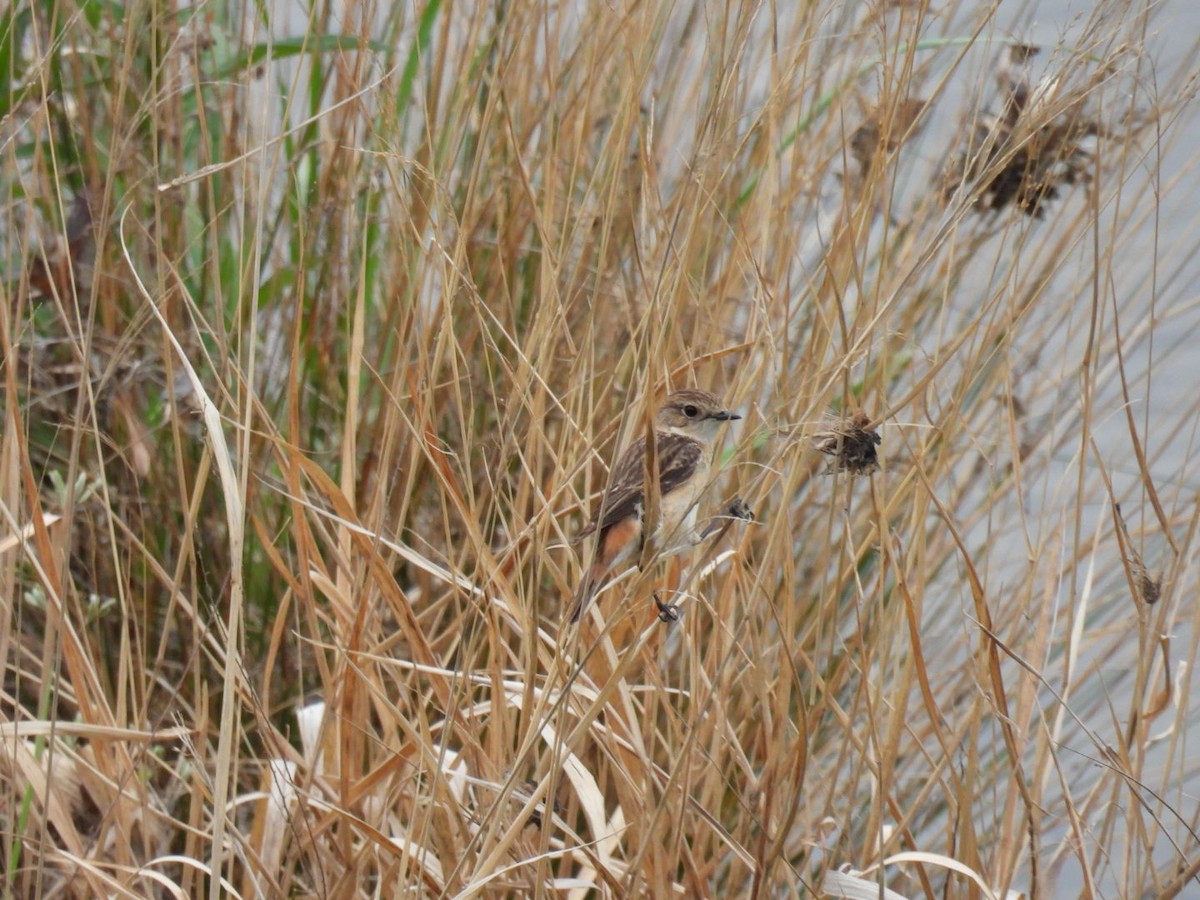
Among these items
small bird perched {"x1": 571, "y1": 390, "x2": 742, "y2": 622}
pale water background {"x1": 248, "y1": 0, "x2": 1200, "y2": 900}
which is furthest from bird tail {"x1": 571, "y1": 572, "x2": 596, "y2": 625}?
pale water background {"x1": 248, "y1": 0, "x2": 1200, "y2": 900}

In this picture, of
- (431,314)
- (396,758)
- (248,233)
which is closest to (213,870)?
(396,758)

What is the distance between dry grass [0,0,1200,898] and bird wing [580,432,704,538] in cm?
5

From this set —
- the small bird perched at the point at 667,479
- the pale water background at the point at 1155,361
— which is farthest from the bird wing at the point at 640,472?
the pale water background at the point at 1155,361

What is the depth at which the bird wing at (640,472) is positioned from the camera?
70.3 inches

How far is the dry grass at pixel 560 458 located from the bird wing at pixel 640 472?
0.15 ft

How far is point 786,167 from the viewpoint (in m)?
2.53

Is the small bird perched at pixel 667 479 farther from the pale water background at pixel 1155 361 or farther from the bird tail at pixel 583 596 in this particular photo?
the pale water background at pixel 1155 361

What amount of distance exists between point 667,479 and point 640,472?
8.2 inches

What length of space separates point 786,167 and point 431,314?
881 millimetres

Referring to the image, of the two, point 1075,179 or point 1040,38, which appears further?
point 1040,38

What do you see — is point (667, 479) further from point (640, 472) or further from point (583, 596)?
point (583, 596)

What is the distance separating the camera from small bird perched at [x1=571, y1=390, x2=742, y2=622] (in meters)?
1.75

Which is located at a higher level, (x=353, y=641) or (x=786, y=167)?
(x=786, y=167)

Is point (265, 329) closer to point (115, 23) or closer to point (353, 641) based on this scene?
point (115, 23)
